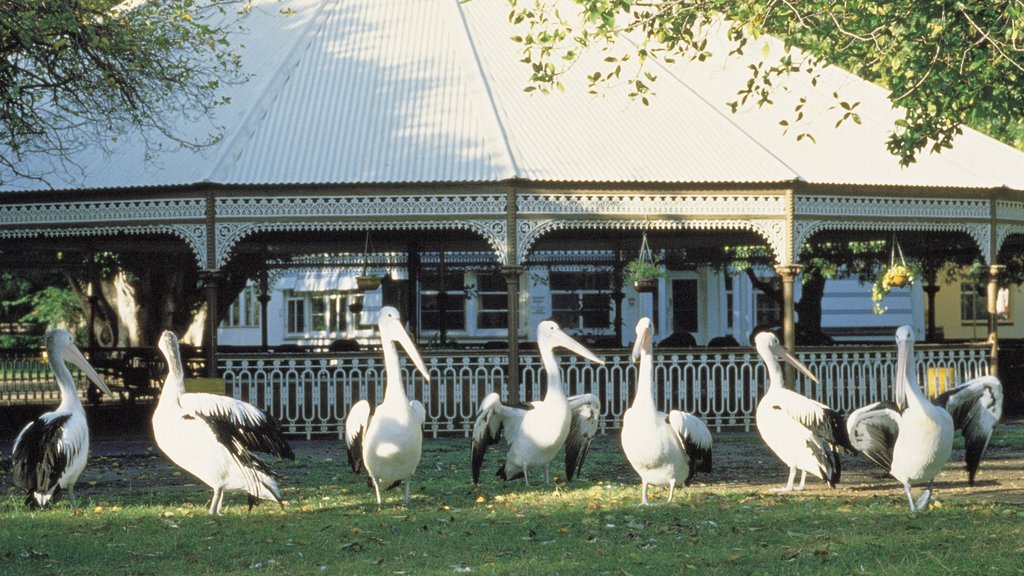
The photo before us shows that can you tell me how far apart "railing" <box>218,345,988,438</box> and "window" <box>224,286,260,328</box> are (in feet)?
77.9

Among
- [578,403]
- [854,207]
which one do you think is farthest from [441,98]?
[578,403]

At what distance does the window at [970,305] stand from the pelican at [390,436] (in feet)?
99.6

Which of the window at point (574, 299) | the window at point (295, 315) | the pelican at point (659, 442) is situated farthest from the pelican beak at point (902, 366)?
the window at point (295, 315)

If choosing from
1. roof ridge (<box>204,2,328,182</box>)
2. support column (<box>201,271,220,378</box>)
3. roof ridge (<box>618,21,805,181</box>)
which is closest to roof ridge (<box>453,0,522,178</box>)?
roof ridge (<box>618,21,805,181</box>)

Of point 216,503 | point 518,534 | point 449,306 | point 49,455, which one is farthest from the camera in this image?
point 449,306

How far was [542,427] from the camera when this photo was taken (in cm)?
1110

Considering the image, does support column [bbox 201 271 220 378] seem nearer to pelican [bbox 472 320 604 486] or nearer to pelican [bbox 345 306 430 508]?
pelican [bbox 472 320 604 486]

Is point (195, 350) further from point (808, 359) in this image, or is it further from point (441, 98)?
point (808, 359)

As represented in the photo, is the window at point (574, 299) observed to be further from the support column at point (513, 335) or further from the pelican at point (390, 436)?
the pelican at point (390, 436)

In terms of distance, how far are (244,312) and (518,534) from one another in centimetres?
3495

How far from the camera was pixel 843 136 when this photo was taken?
19.6 metres

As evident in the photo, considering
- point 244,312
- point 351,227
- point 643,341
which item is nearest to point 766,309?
point 244,312

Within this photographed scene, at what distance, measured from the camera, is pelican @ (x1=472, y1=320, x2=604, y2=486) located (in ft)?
36.6

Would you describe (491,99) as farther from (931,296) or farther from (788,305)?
(931,296)
